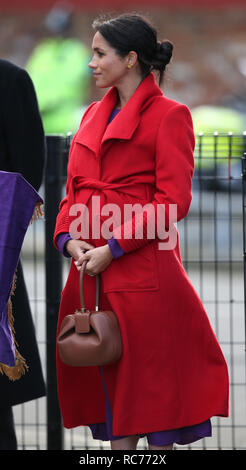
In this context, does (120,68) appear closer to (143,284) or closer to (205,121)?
(143,284)

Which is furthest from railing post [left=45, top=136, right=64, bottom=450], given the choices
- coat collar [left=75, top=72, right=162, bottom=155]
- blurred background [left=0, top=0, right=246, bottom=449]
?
blurred background [left=0, top=0, right=246, bottom=449]

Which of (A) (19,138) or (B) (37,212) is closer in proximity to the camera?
(B) (37,212)

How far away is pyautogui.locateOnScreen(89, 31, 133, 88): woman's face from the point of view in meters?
3.47

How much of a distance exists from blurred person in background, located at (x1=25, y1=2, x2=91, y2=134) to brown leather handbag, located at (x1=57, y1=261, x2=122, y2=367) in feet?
52.9

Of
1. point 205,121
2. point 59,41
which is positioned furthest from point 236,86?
point 59,41

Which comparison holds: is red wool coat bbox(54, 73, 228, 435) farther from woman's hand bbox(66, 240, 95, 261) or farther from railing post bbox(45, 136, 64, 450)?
railing post bbox(45, 136, 64, 450)

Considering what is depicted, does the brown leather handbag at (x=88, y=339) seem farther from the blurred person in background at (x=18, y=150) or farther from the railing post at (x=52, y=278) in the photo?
the railing post at (x=52, y=278)

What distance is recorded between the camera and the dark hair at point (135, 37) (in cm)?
345

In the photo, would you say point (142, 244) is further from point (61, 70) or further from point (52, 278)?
point (61, 70)

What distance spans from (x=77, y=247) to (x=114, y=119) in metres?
0.51

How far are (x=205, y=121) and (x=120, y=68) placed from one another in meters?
16.7

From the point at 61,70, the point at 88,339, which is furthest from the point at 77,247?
the point at 61,70

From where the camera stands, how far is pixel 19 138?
3.74 metres

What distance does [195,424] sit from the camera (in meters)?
3.50
